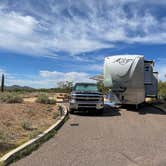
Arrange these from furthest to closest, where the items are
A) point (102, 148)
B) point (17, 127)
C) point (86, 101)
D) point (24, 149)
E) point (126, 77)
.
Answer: point (126, 77)
point (86, 101)
point (17, 127)
point (102, 148)
point (24, 149)

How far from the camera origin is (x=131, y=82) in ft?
64.4

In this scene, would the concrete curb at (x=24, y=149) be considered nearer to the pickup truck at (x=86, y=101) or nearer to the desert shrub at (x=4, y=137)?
the desert shrub at (x=4, y=137)

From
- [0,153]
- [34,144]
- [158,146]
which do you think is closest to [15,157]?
[0,153]

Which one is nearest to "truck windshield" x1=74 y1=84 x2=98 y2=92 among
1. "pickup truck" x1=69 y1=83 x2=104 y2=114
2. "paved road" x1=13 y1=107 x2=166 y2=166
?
"pickup truck" x1=69 y1=83 x2=104 y2=114

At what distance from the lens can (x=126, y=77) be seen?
19.7 metres

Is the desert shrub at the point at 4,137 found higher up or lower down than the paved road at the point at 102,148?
higher up

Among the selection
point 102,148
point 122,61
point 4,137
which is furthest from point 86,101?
point 102,148

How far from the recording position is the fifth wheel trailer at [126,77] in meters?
19.7

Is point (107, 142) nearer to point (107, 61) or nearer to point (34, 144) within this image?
point (34, 144)

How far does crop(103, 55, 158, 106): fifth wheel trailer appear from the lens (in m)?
19.7

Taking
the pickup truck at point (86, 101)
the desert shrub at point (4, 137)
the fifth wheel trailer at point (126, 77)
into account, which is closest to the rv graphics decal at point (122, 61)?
the fifth wheel trailer at point (126, 77)

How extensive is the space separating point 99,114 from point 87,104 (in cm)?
102

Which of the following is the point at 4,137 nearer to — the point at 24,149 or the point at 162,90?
the point at 24,149

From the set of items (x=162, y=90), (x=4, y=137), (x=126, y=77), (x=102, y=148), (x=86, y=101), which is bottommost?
(x=102, y=148)
